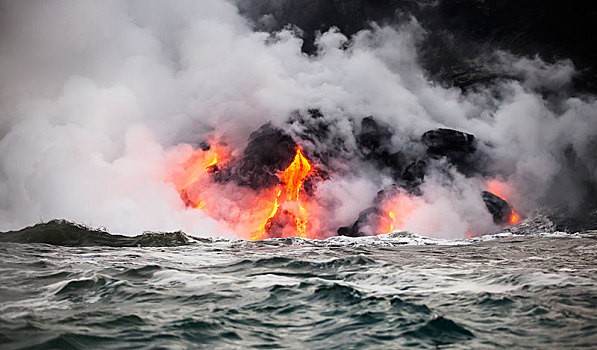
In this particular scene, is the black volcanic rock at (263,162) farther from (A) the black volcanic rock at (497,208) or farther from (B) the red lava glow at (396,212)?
(A) the black volcanic rock at (497,208)

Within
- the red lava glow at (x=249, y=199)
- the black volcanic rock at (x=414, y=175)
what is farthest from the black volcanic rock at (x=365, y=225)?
the black volcanic rock at (x=414, y=175)

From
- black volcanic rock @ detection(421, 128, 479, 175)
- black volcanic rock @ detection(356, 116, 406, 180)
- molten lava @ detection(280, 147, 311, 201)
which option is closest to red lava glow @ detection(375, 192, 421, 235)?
black volcanic rock @ detection(356, 116, 406, 180)

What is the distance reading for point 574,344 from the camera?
5.77m

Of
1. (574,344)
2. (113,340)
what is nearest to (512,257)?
(574,344)

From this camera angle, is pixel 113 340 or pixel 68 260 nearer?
pixel 113 340

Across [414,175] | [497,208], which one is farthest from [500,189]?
[414,175]

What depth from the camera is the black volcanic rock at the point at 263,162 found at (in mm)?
37969

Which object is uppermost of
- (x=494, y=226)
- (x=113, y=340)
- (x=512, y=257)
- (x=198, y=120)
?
(x=198, y=120)

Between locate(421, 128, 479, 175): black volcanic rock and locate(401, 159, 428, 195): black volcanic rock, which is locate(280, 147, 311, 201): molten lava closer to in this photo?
locate(401, 159, 428, 195): black volcanic rock

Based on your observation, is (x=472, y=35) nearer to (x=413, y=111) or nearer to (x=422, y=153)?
(x=413, y=111)

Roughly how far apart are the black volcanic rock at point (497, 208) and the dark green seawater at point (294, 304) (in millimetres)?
19947

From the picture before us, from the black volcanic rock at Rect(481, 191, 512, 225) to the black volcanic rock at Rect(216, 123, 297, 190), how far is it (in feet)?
48.1

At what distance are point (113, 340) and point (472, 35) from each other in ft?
150

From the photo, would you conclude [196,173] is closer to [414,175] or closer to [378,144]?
[378,144]
